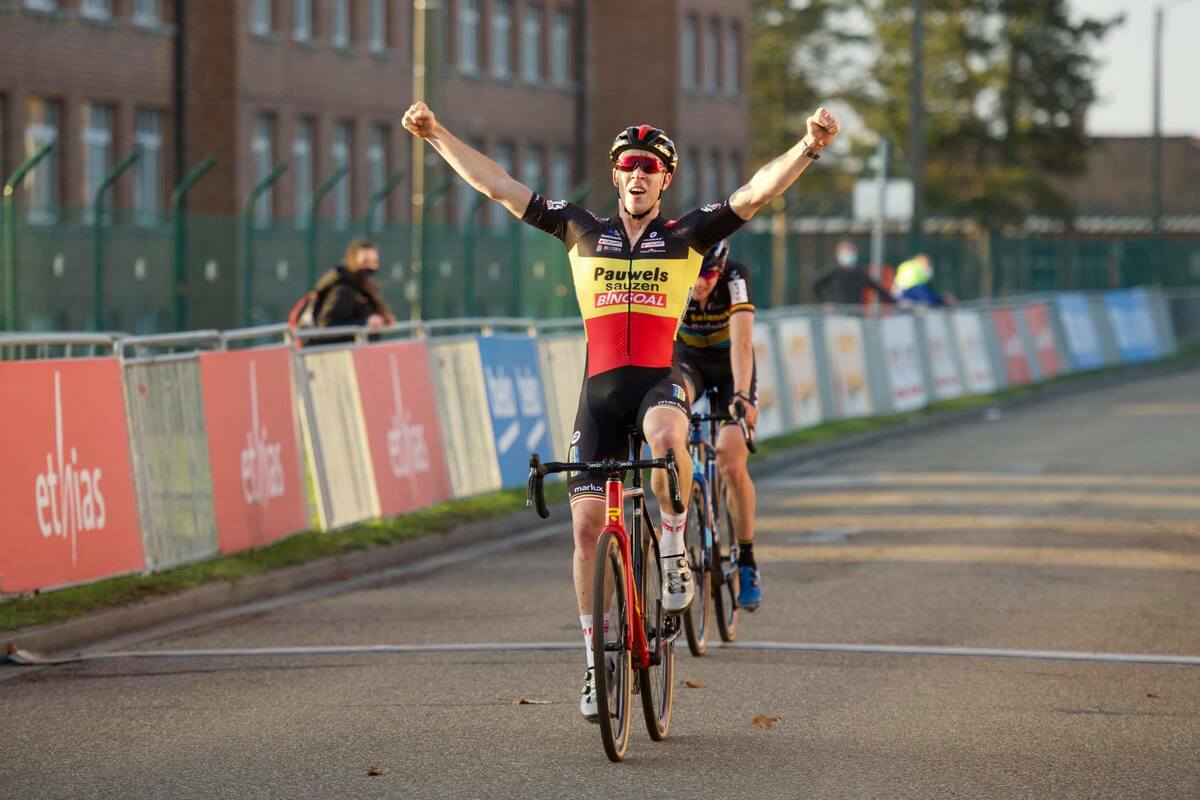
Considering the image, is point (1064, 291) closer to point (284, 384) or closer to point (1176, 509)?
point (1176, 509)

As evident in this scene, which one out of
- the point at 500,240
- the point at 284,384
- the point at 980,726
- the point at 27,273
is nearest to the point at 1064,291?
the point at 500,240

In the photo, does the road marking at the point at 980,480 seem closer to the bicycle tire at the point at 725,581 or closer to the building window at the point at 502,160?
the bicycle tire at the point at 725,581

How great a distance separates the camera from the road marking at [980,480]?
2080cm

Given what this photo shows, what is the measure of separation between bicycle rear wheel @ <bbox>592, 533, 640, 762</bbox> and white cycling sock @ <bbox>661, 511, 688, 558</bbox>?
1.95ft

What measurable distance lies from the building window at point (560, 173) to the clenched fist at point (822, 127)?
162 feet

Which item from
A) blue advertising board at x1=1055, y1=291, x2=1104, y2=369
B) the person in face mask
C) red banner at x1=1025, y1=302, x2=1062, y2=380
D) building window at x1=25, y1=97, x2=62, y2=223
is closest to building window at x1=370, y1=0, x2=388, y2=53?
building window at x1=25, y1=97, x2=62, y2=223

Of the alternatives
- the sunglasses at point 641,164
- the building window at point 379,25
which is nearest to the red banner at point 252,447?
the sunglasses at point 641,164

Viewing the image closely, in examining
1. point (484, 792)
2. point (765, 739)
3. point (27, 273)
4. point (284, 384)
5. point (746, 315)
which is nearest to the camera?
point (484, 792)

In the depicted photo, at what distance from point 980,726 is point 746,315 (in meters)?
2.68

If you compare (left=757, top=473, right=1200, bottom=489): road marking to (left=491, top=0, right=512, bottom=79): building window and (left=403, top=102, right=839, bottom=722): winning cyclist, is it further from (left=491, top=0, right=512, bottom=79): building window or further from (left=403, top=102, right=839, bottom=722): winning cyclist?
(left=491, top=0, right=512, bottom=79): building window

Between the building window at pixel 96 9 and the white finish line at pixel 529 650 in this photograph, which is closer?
the white finish line at pixel 529 650

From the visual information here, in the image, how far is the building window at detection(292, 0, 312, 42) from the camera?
4638 centimetres

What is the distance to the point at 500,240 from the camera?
30.6m

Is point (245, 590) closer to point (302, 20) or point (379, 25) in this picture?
point (302, 20)
